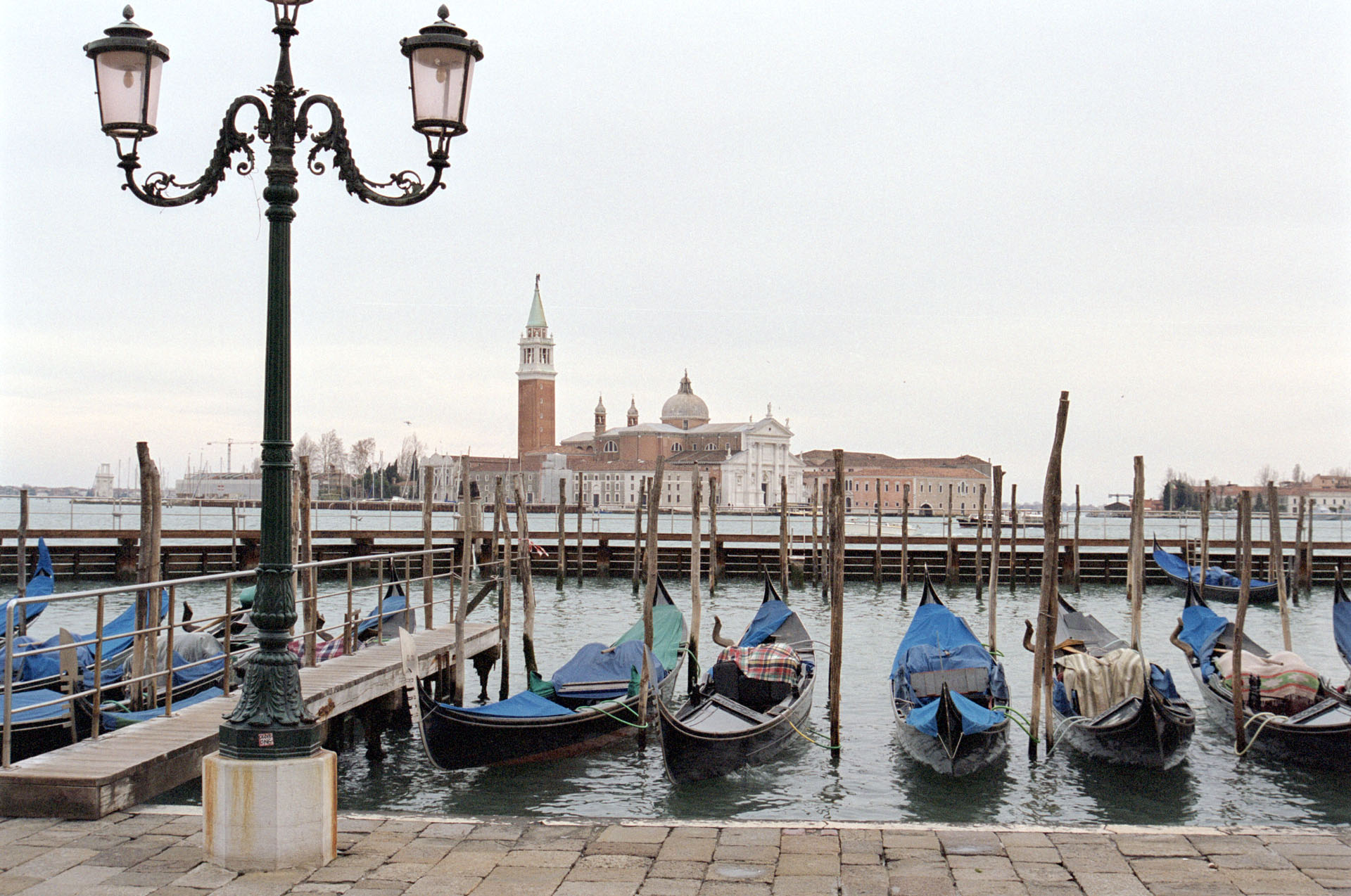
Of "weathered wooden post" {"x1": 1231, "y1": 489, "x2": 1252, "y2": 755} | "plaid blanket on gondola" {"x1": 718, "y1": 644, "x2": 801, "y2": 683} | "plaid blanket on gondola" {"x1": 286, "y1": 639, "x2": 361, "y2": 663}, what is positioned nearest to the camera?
"weathered wooden post" {"x1": 1231, "y1": 489, "x2": 1252, "y2": 755}

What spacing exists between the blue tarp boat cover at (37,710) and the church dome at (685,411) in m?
85.9

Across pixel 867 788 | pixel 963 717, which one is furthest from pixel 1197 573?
pixel 867 788

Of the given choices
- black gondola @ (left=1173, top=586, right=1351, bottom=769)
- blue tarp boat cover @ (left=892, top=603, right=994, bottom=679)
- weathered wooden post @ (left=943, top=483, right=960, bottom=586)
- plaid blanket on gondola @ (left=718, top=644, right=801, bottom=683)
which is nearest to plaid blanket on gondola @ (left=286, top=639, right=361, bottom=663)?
plaid blanket on gondola @ (left=718, top=644, right=801, bottom=683)

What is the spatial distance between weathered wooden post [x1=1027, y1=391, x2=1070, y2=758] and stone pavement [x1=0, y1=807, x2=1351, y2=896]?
125 inches

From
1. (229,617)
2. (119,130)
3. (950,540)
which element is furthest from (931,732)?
(950,540)

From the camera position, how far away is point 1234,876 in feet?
12.7

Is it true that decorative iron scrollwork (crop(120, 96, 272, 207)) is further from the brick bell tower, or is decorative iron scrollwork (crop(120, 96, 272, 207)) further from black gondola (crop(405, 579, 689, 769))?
the brick bell tower

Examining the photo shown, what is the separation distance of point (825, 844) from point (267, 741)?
195 cm

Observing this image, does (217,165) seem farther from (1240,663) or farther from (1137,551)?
(1137,551)

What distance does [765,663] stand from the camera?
29.1 ft

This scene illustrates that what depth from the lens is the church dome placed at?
306 feet

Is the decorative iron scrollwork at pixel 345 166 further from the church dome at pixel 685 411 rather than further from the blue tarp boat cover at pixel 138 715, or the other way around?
the church dome at pixel 685 411

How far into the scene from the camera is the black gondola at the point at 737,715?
24.4 ft

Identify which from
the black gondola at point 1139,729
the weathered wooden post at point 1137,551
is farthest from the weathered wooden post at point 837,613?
the weathered wooden post at point 1137,551
